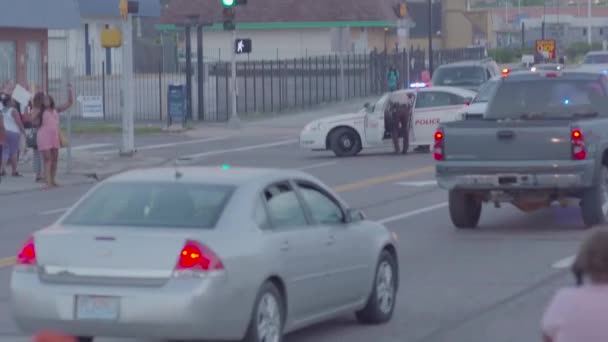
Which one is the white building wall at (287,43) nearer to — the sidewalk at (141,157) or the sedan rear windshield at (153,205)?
the sidewalk at (141,157)

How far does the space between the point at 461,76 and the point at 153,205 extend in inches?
1155

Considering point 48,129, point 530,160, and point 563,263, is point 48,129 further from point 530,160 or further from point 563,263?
point 563,263

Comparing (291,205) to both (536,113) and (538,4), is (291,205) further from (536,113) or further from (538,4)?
(538,4)

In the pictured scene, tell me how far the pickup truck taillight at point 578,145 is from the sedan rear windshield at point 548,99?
125cm

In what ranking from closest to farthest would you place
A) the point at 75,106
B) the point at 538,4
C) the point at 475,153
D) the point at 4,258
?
the point at 4,258 < the point at 475,153 < the point at 75,106 < the point at 538,4

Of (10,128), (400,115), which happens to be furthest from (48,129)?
(400,115)

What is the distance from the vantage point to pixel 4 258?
49.3ft

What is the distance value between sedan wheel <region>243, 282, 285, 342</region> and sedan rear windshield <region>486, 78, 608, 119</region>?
29.0 feet

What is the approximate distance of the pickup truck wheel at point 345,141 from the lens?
3006 centimetres

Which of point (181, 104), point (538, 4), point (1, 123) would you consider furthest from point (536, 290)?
point (538, 4)

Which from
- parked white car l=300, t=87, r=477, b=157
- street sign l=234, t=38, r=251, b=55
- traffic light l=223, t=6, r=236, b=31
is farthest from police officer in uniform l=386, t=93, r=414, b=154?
street sign l=234, t=38, r=251, b=55

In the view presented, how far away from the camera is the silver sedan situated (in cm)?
852

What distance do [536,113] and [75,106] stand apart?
3355 centimetres

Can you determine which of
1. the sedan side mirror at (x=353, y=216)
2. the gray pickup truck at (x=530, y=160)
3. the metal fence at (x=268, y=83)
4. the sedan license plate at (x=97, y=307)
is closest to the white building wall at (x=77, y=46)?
the metal fence at (x=268, y=83)
